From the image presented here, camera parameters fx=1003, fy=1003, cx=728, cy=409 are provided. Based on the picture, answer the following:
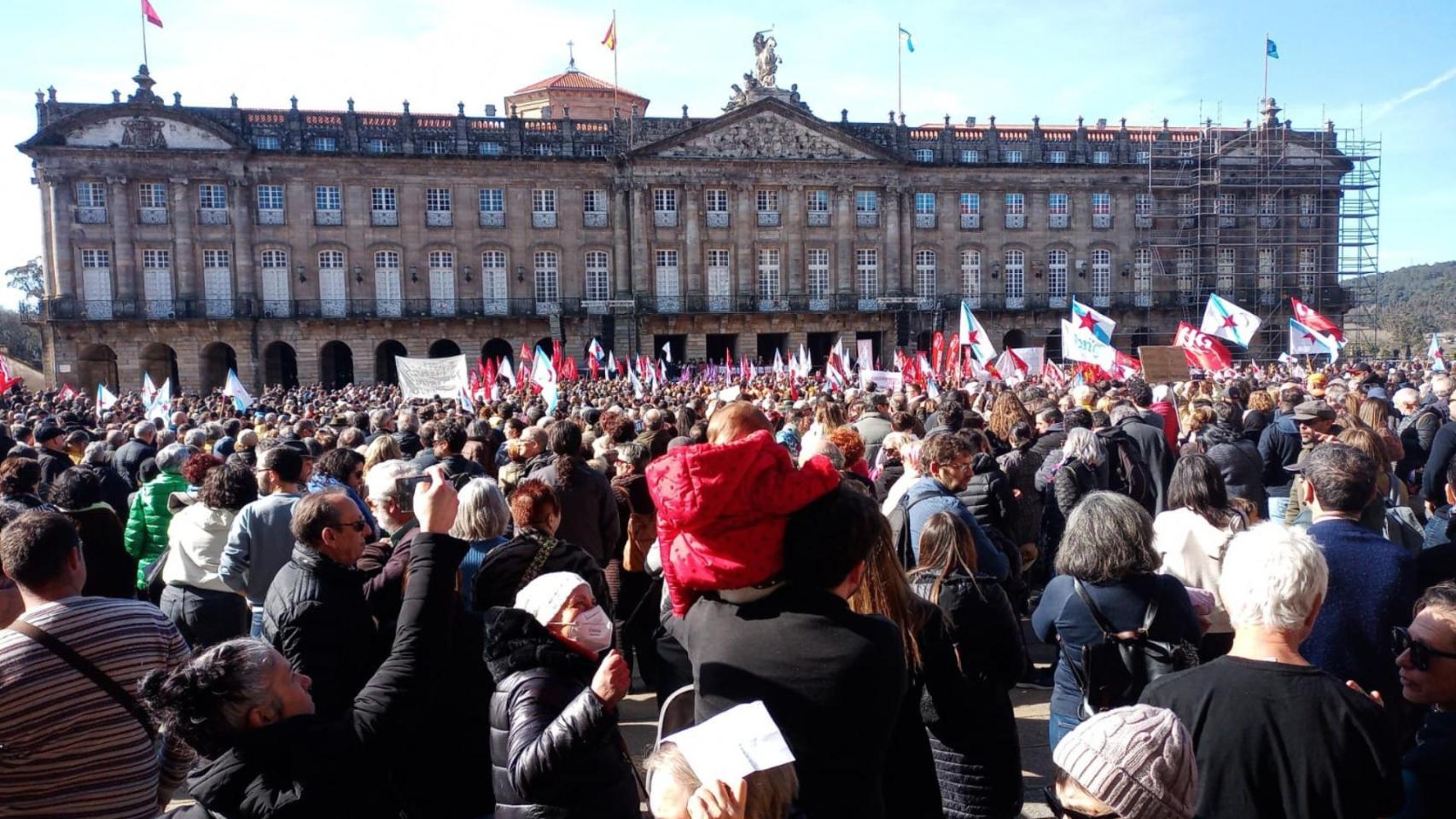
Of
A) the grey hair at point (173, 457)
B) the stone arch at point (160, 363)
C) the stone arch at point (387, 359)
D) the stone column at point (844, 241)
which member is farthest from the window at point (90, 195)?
the grey hair at point (173, 457)

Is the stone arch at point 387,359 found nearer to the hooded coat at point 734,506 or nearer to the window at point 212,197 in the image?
the window at point 212,197

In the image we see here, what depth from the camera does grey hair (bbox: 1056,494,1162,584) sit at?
406cm

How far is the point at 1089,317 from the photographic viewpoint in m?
19.6

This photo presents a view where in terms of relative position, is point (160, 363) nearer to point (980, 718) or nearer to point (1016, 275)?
point (1016, 275)

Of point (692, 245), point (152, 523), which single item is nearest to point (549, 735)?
point (152, 523)

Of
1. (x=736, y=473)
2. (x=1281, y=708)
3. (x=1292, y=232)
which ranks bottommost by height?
(x=1281, y=708)

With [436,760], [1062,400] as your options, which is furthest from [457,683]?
[1062,400]

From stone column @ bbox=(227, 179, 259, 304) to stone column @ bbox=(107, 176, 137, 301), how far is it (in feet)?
12.2

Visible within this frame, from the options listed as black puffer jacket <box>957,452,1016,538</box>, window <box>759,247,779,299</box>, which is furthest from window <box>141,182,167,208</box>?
black puffer jacket <box>957,452,1016,538</box>

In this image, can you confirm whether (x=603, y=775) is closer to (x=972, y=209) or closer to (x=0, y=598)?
(x=0, y=598)

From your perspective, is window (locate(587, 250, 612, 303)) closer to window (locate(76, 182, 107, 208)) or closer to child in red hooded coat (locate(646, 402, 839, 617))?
Answer: window (locate(76, 182, 107, 208))

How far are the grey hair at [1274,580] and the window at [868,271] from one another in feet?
146

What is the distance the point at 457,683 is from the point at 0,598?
1.92m

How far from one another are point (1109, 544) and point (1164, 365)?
15505 mm
